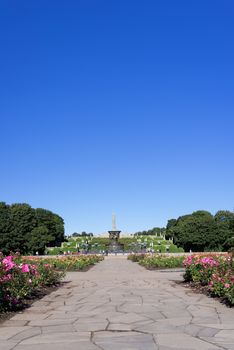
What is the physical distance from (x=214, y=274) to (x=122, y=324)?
13.1ft

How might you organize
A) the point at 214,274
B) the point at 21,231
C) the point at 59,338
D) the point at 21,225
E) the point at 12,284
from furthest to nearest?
the point at 21,225
the point at 21,231
the point at 214,274
the point at 12,284
the point at 59,338

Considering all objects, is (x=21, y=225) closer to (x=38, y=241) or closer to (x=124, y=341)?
(x=38, y=241)

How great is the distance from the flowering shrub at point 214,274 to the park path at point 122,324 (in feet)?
0.98

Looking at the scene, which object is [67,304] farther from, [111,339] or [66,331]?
[111,339]

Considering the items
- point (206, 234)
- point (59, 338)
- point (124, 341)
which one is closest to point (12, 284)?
point (59, 338)

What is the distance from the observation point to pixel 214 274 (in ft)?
33.2

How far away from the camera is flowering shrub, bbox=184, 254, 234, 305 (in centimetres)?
886

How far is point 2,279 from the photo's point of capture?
8086 millimetres

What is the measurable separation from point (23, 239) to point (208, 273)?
55.0m

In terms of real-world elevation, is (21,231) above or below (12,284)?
above

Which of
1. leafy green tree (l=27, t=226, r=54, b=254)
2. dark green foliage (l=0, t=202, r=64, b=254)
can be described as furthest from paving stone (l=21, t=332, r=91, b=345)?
leafy green tree (l=27, t=226, r=54, b=254)

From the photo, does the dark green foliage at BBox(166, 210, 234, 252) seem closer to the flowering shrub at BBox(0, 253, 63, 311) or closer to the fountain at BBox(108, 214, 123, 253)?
the fountain at BBox(108, 214, 123, 253)

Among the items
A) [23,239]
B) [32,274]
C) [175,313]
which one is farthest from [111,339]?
[23,239]

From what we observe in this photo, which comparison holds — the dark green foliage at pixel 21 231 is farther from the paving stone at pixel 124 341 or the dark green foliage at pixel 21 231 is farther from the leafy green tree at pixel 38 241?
the paving stone at pixel 124 341
